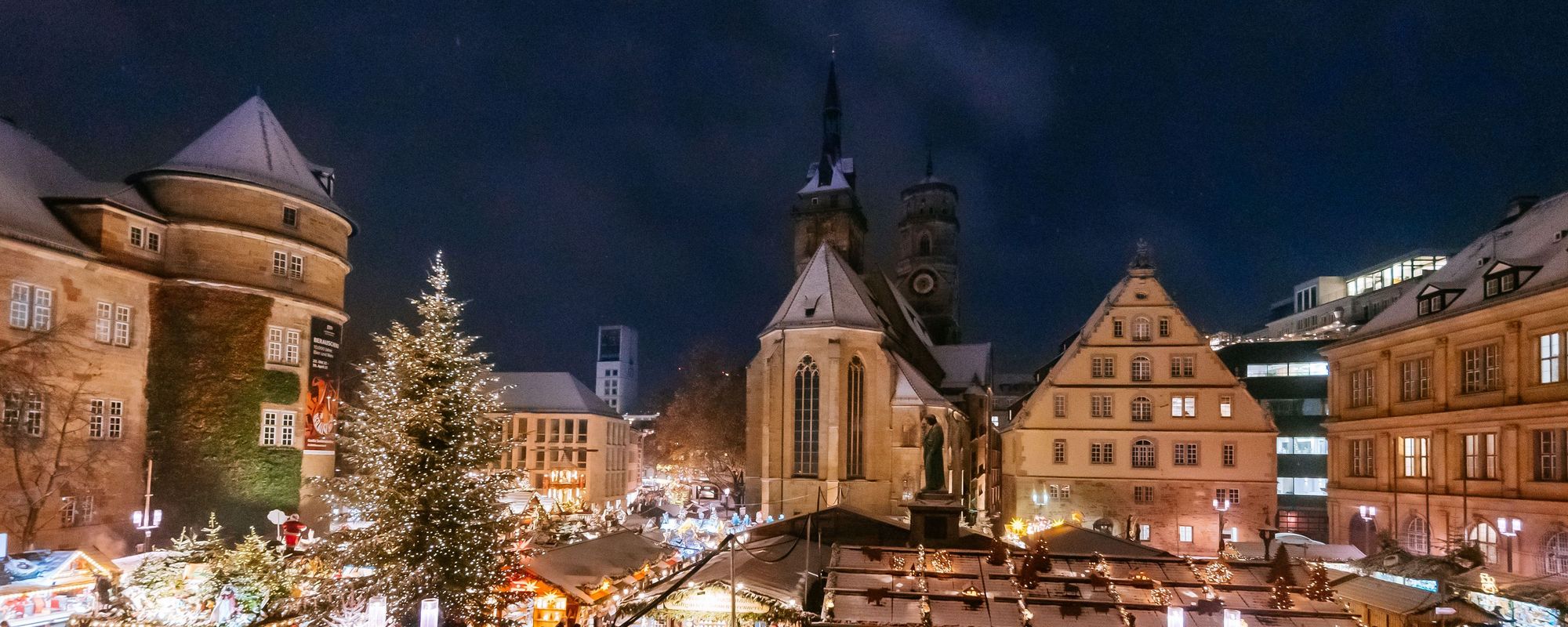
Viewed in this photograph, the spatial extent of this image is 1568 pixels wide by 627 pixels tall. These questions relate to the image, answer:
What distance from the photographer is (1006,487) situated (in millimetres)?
39156

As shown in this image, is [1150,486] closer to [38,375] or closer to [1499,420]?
[1499,420]

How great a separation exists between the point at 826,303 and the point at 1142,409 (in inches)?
578

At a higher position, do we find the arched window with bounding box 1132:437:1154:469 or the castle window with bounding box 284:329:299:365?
the castle window with bounding box 284:329:299:365

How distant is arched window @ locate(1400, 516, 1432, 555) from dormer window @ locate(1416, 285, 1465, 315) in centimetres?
633

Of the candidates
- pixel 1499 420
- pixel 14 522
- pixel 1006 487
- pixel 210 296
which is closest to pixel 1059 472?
pixel 1006 487

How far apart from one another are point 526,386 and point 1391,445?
158ft

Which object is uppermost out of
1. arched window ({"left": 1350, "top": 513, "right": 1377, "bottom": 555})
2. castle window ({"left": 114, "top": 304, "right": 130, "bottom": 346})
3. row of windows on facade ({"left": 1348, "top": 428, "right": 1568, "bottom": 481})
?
castle window ({"left": 114, "top": 304, "right": 130, "bottom": 346})

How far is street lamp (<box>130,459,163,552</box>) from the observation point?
1046 inches

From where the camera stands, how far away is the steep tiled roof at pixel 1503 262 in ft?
75.3

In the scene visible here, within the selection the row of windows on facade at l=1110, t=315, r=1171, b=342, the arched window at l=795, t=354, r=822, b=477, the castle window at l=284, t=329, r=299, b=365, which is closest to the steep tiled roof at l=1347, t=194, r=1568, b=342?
the row of windows on facade at l=1110, t=315, r=1171, b=342

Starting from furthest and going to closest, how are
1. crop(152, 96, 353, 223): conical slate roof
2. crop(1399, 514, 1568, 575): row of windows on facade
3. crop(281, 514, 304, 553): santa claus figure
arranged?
crop(152, 96, 353, 223): conical slate roof → crop(281, 514, 304, 553): santa claus figure → crop(1399, 514, 1568, 575): row of windows on facade

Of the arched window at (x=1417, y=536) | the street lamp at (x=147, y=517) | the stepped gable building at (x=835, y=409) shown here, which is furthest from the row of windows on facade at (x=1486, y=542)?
the street lamp at (x=147, y=517)

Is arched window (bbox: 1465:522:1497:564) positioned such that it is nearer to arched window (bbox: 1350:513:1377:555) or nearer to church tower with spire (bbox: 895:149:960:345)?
arched window (bbox: 1350:513:1377:555)

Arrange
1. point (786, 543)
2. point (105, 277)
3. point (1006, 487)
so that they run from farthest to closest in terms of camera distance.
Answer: point (1006, 487)
point (105, 277)
point (786, 543)
